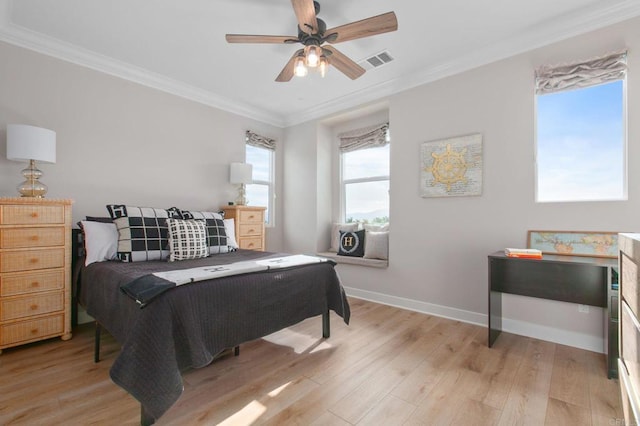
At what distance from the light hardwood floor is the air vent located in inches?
103

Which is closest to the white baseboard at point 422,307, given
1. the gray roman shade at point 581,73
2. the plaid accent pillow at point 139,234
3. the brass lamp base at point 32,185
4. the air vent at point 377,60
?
the gray roman shade at point 581,73

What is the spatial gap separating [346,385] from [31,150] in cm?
287

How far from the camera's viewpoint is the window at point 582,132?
2.26m

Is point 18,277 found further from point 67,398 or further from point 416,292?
point 416,292

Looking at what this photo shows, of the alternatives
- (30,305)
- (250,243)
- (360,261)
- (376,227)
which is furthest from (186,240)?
(376,227)

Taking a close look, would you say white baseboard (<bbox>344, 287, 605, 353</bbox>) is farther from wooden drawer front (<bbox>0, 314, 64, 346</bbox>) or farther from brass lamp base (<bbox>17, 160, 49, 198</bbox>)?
brass lamp base (<bbox>17, 160, 49, 198</bbox>)

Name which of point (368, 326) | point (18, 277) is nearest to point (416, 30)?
point (368, 326)

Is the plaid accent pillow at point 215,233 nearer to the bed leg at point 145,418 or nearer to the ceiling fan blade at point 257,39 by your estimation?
the bed leg at point 145,418

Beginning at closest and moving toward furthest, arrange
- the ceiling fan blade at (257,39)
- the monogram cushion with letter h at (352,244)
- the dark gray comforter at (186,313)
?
the dark gray comforter at (186,313) → the ceiling fan blade at (257,39) → the monogram cushion with letter h at (352,244)

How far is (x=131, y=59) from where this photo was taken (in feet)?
9.67

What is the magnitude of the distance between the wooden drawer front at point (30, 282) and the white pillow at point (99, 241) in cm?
28

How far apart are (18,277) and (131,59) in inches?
85.8

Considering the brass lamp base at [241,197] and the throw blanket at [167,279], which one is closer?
the throw blanket at [167,279]

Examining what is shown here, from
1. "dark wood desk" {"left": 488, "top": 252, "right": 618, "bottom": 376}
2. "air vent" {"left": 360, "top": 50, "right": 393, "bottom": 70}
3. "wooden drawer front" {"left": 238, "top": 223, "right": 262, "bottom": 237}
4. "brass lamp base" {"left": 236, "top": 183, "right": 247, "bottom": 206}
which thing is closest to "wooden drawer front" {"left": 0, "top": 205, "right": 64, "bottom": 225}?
"wooden drawer front" {"left": 238, "top": 223, "right": 262, "bottom": 237}
